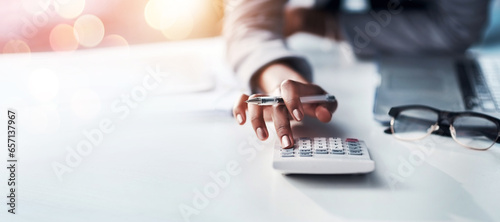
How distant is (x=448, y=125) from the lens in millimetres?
589

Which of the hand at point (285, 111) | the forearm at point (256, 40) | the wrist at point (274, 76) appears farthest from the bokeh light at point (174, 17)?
the hand at point (285, 111)

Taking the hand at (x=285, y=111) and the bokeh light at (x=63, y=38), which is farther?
the bokeh light at (x=63, y=38)

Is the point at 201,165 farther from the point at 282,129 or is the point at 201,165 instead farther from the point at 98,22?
the point at 98,22

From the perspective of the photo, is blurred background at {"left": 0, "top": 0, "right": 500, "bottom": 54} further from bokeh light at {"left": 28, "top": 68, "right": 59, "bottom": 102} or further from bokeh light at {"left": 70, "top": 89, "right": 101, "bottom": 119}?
bokeh light at {"left": 70, "top": 89, "right": 101, "bottom": 119}

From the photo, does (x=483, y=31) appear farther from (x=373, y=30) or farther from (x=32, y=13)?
(x=32, y=13)

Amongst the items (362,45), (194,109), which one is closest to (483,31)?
(362,45)

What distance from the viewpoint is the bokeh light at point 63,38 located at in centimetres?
129

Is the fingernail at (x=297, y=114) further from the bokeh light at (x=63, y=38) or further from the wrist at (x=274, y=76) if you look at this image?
the bokeh light at (x=63, y=38)

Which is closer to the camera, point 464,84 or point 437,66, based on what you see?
point 464,84

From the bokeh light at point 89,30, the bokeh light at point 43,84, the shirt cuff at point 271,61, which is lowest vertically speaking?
the shirt cuff at point 271,61

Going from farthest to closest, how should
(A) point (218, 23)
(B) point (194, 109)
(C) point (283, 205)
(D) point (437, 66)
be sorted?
(A) point (218, 23) → (D) point (437, 66) → (B) point (194, 109) → (C) point (283, 205)

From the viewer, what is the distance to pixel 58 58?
3.15ft

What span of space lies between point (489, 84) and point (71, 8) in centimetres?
116

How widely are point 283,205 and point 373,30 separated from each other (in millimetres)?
665
